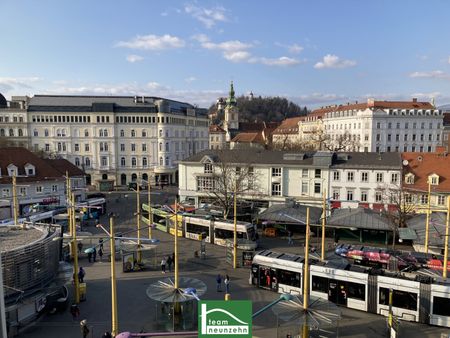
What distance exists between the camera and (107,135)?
77.0m

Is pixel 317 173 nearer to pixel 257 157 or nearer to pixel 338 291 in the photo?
pixel 257 157

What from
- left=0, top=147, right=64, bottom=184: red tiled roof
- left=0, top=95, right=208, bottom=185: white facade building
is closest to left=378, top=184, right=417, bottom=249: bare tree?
left=0, top=147, right=64, bottom=184: red tiled roof

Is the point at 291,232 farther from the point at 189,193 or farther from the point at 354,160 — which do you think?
the point at 189,193

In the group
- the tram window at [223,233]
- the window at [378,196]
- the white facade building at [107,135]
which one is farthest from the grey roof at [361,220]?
the white facade building at [107,135]

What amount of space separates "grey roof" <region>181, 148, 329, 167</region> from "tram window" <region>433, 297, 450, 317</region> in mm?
26850

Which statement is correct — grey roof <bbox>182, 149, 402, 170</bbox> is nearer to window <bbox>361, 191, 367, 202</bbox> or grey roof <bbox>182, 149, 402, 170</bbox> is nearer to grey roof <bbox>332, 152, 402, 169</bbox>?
grey roof <bbox>332, 152, 402, 169</bbox>

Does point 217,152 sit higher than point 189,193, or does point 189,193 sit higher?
point 217,152

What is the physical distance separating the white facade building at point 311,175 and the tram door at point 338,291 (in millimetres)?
20706

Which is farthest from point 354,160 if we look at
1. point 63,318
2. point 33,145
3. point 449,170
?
point 33,145

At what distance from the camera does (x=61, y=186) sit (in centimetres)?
4975

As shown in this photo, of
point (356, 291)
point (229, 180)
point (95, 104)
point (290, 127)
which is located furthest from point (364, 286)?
point (290, 127)

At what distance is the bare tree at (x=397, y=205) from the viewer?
35312 mm

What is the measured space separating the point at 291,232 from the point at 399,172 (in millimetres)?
13919

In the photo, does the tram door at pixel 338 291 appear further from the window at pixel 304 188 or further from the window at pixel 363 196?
the window at pixel 304 188
